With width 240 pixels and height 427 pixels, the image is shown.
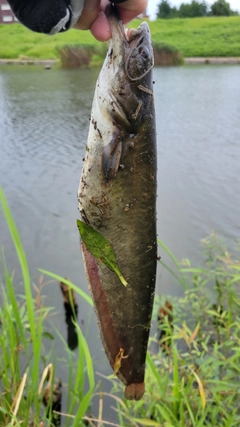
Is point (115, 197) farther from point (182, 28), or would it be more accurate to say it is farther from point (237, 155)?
point (182, 28)

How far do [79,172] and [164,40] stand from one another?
27.5 m

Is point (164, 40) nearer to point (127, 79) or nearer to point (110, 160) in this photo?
point (127, 79)

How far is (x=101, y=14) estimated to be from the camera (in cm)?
135

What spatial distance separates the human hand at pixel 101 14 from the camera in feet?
4.23

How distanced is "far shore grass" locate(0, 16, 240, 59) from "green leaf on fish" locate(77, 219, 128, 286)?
27.6 meters

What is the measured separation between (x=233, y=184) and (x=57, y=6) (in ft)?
21.4

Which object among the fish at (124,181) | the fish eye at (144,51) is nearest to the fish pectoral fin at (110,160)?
the fish at (124,181)

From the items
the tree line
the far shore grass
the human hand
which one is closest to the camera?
the human hand

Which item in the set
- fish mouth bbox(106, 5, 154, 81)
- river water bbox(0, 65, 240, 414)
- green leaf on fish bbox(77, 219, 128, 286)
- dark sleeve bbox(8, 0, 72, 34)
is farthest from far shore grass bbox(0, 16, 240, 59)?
green leaf on fish bbox(77, 219, 128, 286)

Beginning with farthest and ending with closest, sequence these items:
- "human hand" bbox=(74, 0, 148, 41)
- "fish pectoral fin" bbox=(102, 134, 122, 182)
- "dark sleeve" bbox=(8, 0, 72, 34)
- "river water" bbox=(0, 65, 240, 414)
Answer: "river water" bbox=(0, 65, 240, 414) < "fish pectoral fin" bbox=(102, 134, 122, 182) < "human hand" bbox=(74, 0, 148, 41) < "dark sleeve" bbox=(8, 0, 72, 34)

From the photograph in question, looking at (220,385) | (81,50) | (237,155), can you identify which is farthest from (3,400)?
(81,50)

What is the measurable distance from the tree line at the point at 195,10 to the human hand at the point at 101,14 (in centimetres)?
5158

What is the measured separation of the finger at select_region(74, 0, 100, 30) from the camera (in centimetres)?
130

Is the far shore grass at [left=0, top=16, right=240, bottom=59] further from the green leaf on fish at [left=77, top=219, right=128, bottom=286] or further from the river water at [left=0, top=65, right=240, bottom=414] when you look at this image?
the green leaf on fish at [left=77, top=219, right=128, bottom=286]
